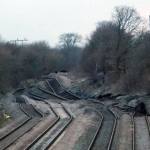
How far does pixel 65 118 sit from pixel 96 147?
1144 centimetres

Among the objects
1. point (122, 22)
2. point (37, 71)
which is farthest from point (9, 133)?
point (37, 71)

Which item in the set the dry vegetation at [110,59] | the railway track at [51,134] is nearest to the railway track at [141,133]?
the railway track at [51,134]

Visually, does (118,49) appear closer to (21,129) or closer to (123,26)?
(123,26)

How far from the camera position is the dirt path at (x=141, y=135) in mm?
20650

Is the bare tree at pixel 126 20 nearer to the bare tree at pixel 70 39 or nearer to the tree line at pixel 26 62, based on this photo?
the tree line at pixel 26 62

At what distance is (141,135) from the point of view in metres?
23.8

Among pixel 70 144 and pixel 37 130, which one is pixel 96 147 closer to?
pixel 70 144

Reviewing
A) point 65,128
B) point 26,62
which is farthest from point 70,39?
point 65,128

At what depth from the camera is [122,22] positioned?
216 ft

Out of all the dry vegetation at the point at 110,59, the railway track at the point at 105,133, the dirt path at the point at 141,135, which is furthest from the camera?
the dry vegetation at the point at 110,59

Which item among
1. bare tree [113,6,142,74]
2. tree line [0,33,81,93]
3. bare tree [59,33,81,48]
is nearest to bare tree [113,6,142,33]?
bare tree [113,6,142,74]

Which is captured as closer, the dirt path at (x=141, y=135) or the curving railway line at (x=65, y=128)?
the dirt path at (x=141, y=135)

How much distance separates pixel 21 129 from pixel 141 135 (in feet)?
25.1

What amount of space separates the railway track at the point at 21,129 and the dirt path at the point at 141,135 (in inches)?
261
